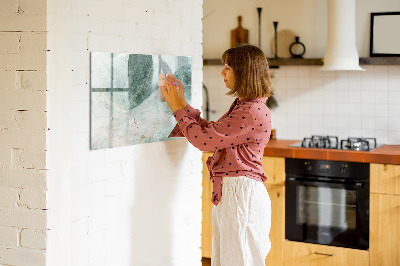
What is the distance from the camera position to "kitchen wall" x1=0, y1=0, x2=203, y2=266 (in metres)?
2.29

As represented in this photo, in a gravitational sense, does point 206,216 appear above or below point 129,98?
below

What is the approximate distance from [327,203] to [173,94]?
192 cm

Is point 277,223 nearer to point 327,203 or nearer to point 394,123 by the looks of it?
point 327,203

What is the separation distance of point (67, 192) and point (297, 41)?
308 centimetres

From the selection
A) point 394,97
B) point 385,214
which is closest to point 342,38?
point 394,97

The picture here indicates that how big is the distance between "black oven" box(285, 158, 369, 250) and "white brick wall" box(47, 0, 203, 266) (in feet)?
4.19

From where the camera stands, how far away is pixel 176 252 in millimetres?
3189

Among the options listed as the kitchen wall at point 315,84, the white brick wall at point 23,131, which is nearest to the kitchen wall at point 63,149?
the white brick wall at point 23,131

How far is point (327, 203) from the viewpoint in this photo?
4.36m

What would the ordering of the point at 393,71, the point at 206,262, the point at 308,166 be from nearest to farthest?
the point at 308,166
the point at 393,71
the point at 206,262

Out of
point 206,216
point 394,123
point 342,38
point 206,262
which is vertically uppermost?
point 342,38

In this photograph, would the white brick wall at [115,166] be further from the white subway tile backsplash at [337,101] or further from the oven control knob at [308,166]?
the white subway tile backsplash at [337,101]

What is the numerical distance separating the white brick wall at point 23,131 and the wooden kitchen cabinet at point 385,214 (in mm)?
2570

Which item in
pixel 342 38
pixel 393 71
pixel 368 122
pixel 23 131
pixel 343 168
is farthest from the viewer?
pixel 368 122
